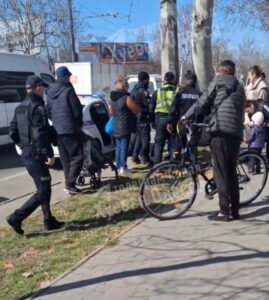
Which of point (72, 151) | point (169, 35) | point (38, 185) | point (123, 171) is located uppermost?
point (169, 35)

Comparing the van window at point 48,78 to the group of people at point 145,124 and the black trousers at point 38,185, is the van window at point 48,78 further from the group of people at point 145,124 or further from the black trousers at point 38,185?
the black trousers at point 38,185

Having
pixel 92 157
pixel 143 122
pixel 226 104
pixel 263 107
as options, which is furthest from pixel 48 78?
pixel 226 104

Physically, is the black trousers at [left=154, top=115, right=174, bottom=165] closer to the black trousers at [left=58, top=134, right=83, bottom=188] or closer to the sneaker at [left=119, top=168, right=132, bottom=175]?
the sneaker at [left=119, top=168, right=132, bottom=175]

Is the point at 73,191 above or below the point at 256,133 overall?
below

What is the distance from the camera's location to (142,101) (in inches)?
439

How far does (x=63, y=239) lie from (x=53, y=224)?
0.44m

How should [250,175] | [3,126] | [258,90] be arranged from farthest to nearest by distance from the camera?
[3,126] → [258,90] → [250,175]

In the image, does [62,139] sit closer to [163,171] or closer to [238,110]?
[163,171]

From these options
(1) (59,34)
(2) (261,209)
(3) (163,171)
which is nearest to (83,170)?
(3) (163,171)

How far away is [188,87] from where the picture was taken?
9914mm

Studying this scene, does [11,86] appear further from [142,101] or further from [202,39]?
[142,101]

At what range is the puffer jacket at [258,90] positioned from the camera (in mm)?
10172

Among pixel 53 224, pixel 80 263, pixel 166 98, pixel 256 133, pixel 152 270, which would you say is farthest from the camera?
pixel 166 98

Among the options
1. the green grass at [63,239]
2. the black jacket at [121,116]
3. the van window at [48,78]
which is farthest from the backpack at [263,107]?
the van window at [48,78]
